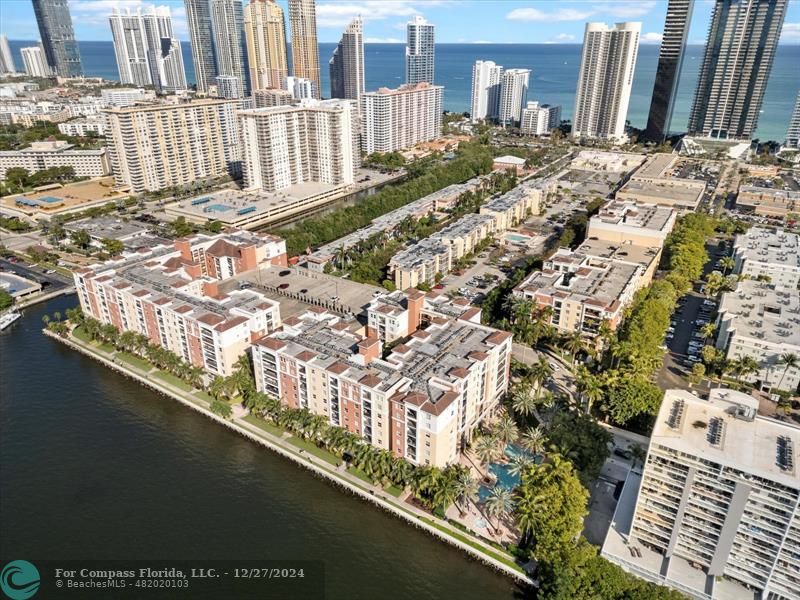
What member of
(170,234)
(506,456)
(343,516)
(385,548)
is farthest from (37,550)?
(170,234)

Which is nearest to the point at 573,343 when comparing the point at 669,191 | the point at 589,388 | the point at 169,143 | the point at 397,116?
the point at 589,388

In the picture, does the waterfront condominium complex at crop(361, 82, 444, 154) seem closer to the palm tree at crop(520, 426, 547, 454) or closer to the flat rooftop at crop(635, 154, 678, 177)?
the flat rooftop at crop(635, 154, 678, 177)

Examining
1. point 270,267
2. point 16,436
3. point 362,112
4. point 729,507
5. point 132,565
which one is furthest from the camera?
point 362,112

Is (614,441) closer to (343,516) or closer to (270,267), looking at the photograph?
(343,516)

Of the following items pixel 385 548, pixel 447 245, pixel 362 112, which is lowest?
pixel 385 548

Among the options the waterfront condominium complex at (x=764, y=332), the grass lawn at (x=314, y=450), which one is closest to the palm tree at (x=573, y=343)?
the waterfront condominium complex at (x=764, y=332)

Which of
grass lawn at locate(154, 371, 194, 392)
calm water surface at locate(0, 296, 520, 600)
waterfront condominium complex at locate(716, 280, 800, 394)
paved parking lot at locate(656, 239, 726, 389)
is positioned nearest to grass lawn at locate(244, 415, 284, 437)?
calm water surface at locate(0, 296, 520, 600)
